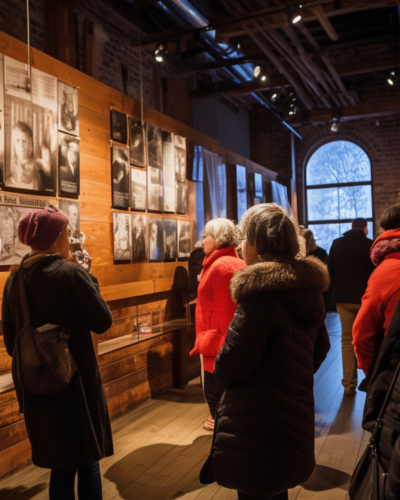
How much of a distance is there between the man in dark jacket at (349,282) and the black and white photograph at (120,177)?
2.11 meters

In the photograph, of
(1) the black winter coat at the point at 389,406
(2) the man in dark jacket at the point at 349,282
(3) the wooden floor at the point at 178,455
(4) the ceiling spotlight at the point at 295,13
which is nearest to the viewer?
(1) the black winter coat at the point at 389,406

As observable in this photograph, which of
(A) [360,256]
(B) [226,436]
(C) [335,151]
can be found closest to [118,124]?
(A) [360,256]

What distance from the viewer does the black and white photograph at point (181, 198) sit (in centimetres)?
580

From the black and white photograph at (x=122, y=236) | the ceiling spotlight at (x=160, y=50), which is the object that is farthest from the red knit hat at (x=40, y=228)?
the ceiling spotlight at (x=160, y=50)

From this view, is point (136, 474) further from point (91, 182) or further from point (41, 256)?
point (91, 182)

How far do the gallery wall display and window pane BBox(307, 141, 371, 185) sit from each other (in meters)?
3.83

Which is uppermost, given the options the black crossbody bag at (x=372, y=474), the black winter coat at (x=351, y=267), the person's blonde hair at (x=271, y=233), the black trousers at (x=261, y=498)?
the person's blonde hair at (x=271, y=233)

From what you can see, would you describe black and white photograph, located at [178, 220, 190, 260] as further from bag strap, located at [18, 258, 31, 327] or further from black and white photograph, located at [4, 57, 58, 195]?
bag strap, located at [18, 258, 31, 327]

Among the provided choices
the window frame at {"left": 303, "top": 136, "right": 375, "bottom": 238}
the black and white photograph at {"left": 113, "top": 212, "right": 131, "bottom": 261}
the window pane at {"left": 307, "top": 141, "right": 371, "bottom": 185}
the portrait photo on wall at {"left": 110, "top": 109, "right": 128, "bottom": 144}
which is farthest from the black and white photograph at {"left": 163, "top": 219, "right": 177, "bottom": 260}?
the window pane at {"left": 307, "top": 141, "right": 371, "bottom": 185}

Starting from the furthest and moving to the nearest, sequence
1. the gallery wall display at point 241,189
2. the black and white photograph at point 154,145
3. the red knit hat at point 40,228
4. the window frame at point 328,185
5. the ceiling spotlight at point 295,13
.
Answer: the window frame at point 328,185 < the gallery wall display at point 241,189 < the ceiling spotlight at point 295,13 < the black and white photograph at point 154,145 < the red knit hat at point 40,228

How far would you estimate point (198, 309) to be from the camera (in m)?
3.20

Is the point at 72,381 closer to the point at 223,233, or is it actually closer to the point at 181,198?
the point at 223,233

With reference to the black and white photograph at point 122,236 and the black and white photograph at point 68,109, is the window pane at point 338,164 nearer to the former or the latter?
the black and white photograph at point 122,236

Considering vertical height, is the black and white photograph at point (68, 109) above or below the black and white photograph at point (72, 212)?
above
